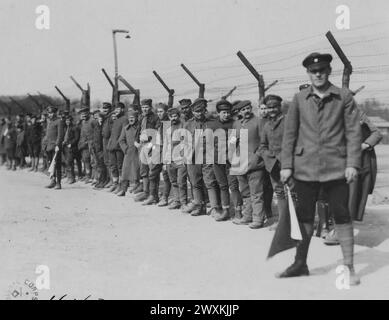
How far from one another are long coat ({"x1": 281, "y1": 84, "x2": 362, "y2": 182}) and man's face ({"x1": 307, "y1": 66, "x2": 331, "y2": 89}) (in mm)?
94

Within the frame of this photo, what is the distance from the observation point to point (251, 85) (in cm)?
935

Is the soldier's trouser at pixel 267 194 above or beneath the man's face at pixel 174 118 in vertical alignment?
beneath

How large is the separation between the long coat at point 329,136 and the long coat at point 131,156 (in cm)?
563

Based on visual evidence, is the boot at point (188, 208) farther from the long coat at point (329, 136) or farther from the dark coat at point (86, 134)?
the dark coat at point (86, 134)

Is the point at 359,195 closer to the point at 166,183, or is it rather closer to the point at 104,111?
the point at 166,183

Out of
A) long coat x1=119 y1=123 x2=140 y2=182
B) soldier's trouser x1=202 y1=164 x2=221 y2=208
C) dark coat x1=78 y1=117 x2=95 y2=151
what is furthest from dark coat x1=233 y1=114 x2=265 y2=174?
dark coat x1=78 y1=117 x2=95 y2=151

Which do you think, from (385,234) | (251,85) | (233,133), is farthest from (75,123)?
(385,234)

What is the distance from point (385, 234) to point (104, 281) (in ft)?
11.8

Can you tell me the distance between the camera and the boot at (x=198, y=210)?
8.20 m

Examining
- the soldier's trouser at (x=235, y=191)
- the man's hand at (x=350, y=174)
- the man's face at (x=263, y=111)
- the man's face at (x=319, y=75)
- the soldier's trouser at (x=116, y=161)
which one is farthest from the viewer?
the soldier's trouser at (x=116, y=161)

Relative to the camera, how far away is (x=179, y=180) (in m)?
8.62

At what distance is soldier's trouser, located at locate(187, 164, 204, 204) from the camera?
8164 mm

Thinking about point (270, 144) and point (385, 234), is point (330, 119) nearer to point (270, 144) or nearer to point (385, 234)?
point (270, 144)

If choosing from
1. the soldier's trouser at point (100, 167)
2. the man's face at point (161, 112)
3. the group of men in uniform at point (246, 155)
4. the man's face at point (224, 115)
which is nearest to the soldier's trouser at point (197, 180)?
the group of men in uniform at point (246, 155)
